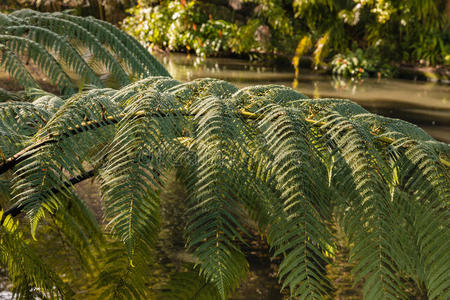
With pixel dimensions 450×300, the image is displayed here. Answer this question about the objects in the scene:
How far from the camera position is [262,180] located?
837mm

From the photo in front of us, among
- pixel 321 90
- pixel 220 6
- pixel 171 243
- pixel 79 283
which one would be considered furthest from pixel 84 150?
pixel 220 6

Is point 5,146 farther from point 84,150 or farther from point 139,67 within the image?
point 139,67

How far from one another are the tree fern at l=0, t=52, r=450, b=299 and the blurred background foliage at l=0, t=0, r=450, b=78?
35.1 feet

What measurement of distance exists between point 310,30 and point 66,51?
12112 mm

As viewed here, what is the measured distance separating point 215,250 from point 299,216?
0.16 metres

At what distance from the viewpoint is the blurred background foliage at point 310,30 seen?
11594 millimetres

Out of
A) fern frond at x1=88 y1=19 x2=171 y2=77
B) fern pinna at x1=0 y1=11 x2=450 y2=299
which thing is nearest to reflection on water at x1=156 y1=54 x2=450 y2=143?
fern frond at x1=88 y1=19 x2=171 y2=77

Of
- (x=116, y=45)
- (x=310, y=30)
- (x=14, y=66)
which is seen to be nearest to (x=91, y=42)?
(x=116, y=45)

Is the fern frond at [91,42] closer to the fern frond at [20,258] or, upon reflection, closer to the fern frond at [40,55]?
the fern frond at [40,55]

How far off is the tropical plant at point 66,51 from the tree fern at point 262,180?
764 millimetres

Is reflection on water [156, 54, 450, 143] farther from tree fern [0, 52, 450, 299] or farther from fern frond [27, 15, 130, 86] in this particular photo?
tree fern [0, 52, 450, 299]

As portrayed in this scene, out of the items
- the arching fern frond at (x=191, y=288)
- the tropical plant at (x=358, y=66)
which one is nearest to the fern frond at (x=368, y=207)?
the arching fern frond at (x=191, y=288)

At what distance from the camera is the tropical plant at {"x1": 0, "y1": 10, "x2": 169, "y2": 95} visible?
165cm

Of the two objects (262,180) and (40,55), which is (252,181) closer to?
(262,180)
